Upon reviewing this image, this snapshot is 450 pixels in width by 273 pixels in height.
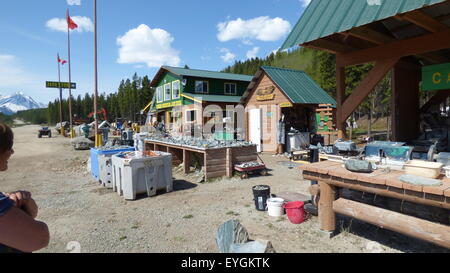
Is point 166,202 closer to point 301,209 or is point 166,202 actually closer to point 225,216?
point 225,216

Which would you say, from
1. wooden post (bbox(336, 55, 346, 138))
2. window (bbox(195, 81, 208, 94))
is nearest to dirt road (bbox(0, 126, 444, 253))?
wooden post (bbox(336, 55, 346, 138))

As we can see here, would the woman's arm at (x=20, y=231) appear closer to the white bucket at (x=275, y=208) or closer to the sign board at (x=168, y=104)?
the white bucket at (x=275, y=208)

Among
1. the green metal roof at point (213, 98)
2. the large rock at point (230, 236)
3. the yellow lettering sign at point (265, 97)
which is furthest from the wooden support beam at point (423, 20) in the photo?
the green metal roof at point (213, 98)

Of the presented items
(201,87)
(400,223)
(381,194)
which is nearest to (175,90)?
(201,87)

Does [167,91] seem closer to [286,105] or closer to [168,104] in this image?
[168,104]

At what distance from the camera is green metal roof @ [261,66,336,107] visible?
1505 cm

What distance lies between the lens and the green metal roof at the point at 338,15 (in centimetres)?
380

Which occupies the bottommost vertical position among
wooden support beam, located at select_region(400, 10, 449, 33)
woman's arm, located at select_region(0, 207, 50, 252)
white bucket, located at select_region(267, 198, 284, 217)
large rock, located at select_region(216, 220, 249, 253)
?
white bucket, located at select_region(267, 198, 284, 217)

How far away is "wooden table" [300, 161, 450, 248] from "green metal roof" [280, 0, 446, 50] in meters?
2.40

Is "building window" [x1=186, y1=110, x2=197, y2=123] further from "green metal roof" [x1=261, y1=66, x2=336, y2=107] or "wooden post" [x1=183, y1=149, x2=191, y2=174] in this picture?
"wooden post" [x1=183, y1=149, x2=191, y2=174]

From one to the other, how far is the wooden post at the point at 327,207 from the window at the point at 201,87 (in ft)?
68.8

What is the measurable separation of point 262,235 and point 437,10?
17.2 feet

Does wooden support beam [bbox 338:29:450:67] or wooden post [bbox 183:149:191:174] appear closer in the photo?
wooden support beam [bbox 338:29:450:67]

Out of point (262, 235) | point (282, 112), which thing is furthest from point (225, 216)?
point (282, 112)
